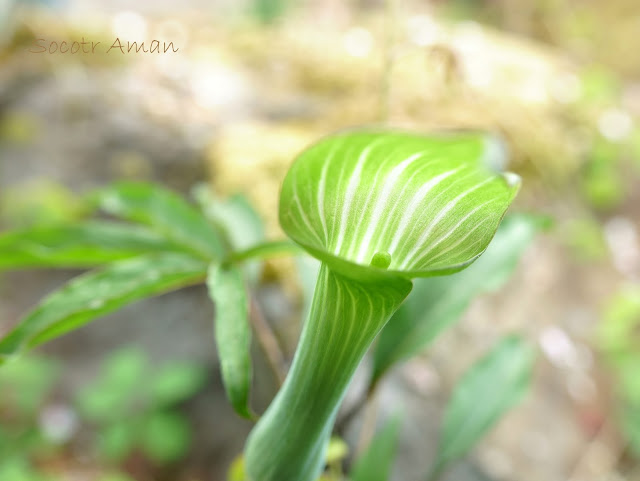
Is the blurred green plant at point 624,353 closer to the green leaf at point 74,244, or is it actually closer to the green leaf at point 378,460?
the green leaf at point 378,460

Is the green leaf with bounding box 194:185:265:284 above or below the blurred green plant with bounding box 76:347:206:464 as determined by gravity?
above

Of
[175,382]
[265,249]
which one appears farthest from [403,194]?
[175,382]

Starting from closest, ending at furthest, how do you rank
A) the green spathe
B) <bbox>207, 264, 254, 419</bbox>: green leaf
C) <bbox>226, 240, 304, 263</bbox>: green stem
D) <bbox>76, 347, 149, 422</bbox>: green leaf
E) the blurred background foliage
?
1. the green spathe
2. <bbox>207, 264, 254, 419</bbox>: green leaf
3. <bbox>226, 240, 304, 263</bbox>: green stem
4. the blurred background foliage
5. <bbox>76, 347, 149, 422</bbox>: green leaf

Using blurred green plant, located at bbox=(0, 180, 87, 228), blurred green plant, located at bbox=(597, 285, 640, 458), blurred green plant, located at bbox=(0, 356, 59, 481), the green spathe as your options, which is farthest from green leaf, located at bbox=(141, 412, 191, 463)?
blurred green plant, located at bbox=(597, 285, 640, 458)

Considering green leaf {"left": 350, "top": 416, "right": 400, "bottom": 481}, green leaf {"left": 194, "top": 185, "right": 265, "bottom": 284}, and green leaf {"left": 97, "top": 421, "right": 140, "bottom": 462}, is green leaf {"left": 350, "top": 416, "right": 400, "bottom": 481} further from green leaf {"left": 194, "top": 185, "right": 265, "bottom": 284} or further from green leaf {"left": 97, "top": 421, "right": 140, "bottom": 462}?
green leaf {"left": 97, "top": 421, "right": 140, "bottom": 462}

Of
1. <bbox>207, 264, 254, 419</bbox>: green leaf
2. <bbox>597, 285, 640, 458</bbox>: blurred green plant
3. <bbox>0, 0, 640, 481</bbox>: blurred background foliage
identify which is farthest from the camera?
<bbox>597, 285, 640, 458</bbox>: blurred green plant

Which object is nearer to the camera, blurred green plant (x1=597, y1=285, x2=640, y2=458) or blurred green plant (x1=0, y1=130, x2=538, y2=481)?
blurred green plant (x1=0, y1=130, x2=538, y2=481)

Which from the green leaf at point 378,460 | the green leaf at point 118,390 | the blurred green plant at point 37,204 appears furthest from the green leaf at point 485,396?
the blurred green plant at point 37,204

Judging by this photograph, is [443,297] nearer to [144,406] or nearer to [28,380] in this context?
[144,406]
